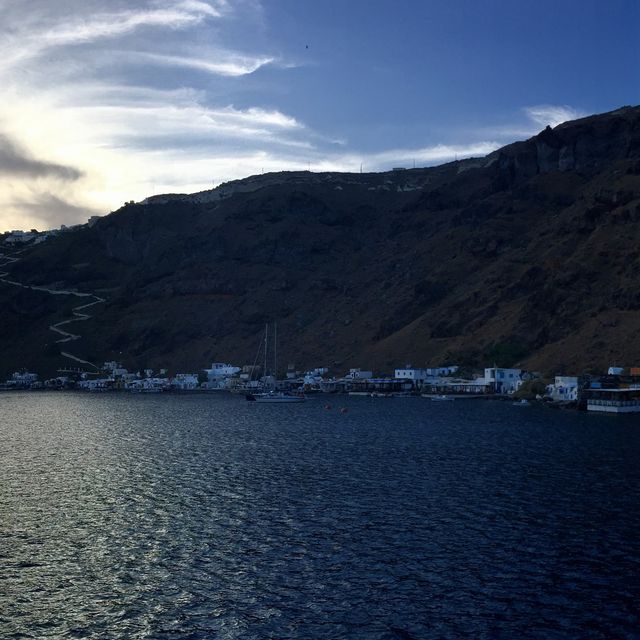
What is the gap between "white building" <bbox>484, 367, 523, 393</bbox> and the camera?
156125mm

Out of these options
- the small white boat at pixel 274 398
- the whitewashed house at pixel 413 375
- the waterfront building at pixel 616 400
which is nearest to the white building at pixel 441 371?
the whitewashed house at pixel 413 375

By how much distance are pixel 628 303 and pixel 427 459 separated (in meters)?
95.5

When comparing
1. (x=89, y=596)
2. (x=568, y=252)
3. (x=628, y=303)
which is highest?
(x=568, y=252)

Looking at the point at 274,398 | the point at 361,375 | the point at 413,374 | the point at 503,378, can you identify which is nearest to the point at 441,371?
the point at 413,374

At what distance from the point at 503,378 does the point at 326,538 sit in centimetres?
11933

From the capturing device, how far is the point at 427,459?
7556 centimetres

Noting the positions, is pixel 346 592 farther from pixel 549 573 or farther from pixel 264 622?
pixel 549 573

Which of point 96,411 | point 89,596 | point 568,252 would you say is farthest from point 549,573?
point 568,252

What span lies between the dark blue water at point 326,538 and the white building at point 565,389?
38520mm

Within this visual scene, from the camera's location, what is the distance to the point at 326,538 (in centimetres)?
4594

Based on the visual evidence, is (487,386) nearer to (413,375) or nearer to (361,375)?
(413,375)

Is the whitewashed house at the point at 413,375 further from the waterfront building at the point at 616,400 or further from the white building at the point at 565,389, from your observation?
the waterfront building at the point at 616,400

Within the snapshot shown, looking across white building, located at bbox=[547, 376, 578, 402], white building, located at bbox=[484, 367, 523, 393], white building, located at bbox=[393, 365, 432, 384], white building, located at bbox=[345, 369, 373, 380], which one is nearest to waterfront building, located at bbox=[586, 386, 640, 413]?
white building, located at bbox=[547, 376, 578, 402]

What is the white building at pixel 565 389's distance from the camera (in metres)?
131
